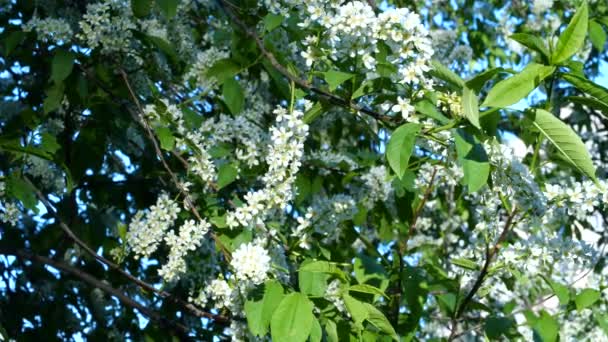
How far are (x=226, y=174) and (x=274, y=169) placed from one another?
16.9 inches

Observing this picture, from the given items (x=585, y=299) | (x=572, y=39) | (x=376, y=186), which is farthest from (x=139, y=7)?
(x=585, y=299)

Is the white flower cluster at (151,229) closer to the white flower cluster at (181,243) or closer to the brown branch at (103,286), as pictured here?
the white flower cluster at (181,243)

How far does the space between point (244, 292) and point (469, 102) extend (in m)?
0.73

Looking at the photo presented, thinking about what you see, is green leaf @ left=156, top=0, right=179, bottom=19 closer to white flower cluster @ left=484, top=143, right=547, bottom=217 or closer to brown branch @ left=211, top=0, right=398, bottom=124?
brown branch @ left=211, top=0, right=398, bottom=124

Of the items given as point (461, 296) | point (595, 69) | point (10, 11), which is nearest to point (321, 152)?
point (461, 296)

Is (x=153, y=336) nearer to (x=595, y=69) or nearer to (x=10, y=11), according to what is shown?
(x=10, y=11)

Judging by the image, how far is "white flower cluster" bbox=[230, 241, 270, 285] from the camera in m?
1.77

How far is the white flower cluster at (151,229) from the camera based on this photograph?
222 centimetres

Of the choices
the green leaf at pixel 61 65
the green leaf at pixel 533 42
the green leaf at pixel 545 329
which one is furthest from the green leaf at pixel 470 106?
the green leaf at pixel 61 65

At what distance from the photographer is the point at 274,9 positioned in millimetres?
2260

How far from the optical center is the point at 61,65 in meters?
2.45

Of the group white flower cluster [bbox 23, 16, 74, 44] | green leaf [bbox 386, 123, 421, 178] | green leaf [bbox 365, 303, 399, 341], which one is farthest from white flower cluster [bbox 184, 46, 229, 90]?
green leaf [bbox 386, 123, 421, 178]

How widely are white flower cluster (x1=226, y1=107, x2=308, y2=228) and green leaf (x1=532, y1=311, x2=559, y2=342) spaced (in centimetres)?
82

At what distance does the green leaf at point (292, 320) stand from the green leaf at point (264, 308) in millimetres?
41
